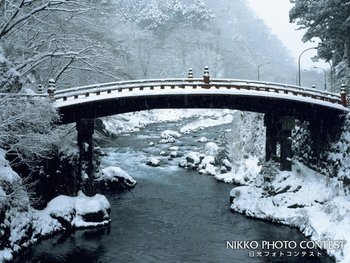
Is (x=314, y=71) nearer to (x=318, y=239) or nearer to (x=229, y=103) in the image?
(x=229, y=103)

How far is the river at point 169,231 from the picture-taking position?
21703 millimetres

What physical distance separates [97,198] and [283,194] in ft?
40.4

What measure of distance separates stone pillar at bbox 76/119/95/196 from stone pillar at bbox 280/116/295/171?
13616 mm

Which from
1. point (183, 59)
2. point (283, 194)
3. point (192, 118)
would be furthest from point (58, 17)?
point (183, 59)

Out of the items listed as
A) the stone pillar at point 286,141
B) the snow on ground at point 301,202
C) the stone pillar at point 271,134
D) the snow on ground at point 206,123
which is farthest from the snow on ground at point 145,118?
the snow on ground at point 301,202

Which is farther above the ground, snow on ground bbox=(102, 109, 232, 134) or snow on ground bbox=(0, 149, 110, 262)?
snow on ground bbox=(102, 109, 232, 134)

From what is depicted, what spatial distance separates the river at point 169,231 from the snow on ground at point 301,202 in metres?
0.85

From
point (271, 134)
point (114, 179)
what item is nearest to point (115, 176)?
point (114, 179)

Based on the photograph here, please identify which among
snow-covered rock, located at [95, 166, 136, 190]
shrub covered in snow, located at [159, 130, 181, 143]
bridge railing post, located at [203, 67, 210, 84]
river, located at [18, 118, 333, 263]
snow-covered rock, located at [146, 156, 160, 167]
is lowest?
river, located at [18, 118, 333, 263]

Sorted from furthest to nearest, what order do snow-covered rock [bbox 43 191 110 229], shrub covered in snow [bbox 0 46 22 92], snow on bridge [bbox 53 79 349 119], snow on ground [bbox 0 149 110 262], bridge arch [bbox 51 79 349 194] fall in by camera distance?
bridge arch [bbox 51 79 349 194], snow on bridge [bbox 53 79 349 119], snow-covered rock [bbox 43 191 110 229], shrub covered in snow [bbox 0 46 22 92], snow on ground [bbox 0 149 110 262]

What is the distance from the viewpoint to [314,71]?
128 metres

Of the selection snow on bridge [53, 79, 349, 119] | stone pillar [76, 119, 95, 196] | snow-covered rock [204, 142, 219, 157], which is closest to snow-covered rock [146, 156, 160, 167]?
snow-covered rock [204, 142, 219, 157]

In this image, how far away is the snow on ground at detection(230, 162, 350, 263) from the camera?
23.8 meters

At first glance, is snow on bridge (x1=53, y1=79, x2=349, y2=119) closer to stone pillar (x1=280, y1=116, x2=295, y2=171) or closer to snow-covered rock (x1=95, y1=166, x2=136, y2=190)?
stone pillar (x1=280, y1=116, x2=295, y2=171)
